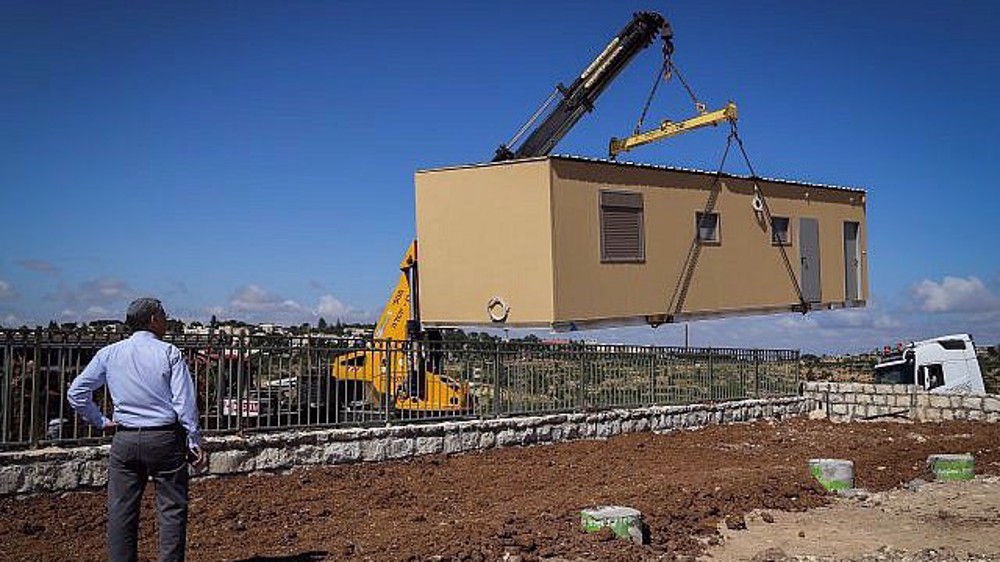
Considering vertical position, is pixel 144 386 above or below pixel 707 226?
below

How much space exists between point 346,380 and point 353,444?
2.97 ft

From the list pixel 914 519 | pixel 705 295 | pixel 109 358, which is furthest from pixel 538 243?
pixel 914 519

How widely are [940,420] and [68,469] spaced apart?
1662 centimetres

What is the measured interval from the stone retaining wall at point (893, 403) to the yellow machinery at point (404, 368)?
10.8m

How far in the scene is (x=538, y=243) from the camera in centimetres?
775

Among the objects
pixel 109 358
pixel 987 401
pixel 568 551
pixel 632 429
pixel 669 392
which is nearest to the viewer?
pixel 109 358

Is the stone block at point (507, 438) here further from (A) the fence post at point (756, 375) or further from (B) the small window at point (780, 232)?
(A) the fence post at point (756, 375)

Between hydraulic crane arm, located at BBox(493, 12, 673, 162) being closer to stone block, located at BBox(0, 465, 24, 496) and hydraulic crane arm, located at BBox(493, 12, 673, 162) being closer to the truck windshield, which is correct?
stone block, located at BBox(0, 465, 24, 496)

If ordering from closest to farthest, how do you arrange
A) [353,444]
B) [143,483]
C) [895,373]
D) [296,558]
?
[143,483]
[296,558]
[353,444]
[895,373]

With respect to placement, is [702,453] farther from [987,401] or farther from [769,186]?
[987,401]

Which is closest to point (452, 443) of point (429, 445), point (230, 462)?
point (429, 445)

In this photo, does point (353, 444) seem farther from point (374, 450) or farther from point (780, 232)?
point (780, 232)

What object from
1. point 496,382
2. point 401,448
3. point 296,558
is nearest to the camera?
point 296,558

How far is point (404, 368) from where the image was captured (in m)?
11.9
